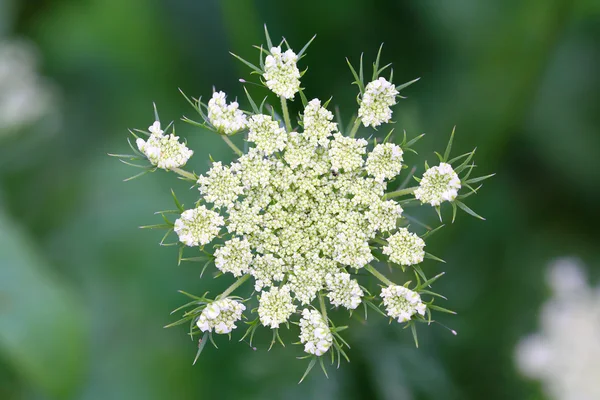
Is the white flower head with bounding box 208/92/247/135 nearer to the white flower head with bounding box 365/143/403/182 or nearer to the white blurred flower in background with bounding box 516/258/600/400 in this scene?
the white flower head with bounding box 365/143/403/182

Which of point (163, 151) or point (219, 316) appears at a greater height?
point (163, 151)

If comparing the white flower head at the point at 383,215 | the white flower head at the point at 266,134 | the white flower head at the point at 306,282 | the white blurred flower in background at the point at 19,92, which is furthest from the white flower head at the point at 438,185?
the white blurred flower in background at the point at 19,92

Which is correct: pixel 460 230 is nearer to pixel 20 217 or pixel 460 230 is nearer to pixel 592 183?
pixel 592 183

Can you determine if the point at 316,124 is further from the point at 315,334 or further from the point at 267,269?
the point at 315,334

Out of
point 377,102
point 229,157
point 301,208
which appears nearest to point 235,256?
point 301,208

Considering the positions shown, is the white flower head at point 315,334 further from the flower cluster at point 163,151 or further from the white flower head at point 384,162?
the flower cluster at point 163,151

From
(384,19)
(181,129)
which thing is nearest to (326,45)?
(384,19)
